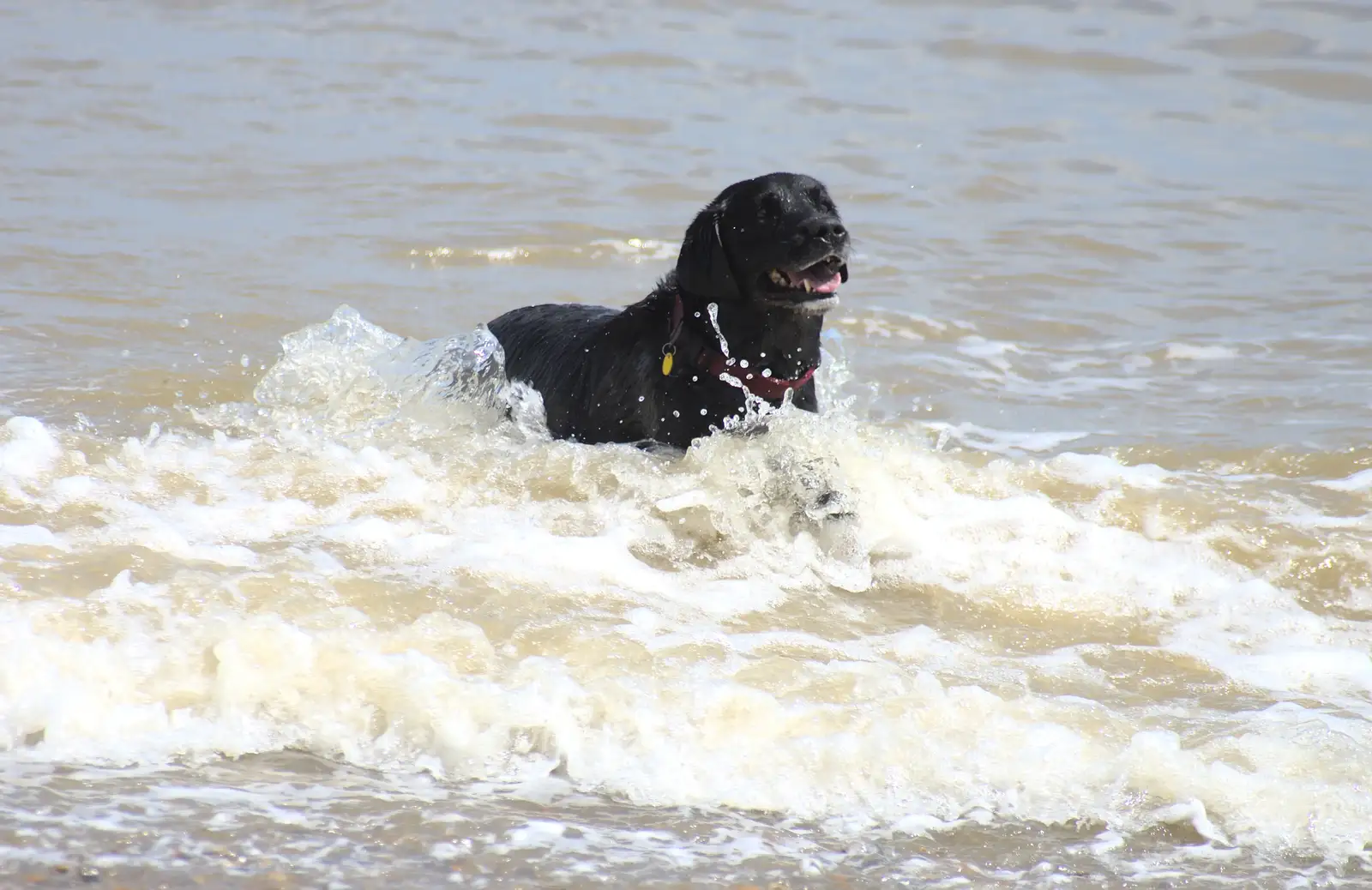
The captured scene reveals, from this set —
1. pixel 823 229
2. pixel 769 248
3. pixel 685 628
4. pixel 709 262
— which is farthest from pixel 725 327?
pixel 685 628

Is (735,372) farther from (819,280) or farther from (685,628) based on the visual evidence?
(685,628)

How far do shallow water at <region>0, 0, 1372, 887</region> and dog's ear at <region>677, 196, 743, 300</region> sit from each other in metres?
0.56

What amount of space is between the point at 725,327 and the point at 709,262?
252mm

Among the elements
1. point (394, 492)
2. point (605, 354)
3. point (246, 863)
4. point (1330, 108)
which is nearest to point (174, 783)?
point (246, 863)

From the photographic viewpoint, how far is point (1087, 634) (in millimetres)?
4582

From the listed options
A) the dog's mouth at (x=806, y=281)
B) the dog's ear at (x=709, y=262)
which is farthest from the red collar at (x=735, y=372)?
the dog's mouth at (x=806, y=281)

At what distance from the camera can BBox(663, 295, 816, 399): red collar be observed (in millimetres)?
5438

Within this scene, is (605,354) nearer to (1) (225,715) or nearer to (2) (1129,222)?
(1) (225,715)

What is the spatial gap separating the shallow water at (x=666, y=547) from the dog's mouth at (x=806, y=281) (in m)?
0.57

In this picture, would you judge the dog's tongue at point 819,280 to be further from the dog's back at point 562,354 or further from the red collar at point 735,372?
the dog's back at point 562,354

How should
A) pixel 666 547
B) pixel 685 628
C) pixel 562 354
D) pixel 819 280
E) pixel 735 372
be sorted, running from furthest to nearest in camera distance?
pixel 562 354
pixel 735 372
pixel 819 280
pixel 666 547
pixel 685 628

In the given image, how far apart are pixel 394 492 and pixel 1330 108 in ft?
39.7

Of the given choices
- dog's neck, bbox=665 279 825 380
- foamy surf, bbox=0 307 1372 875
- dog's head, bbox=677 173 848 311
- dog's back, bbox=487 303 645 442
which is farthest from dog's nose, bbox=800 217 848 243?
dog's back, bbox=487 303 645 442

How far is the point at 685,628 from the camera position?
425 cm
